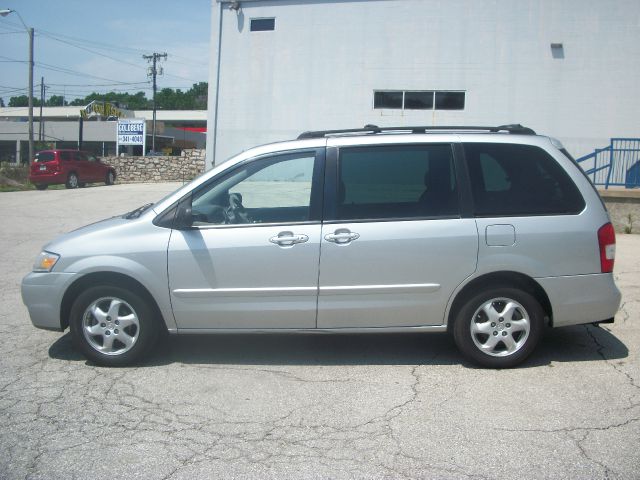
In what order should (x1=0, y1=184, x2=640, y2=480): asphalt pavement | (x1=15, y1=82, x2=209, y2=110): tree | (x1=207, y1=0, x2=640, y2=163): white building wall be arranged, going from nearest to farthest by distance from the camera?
(x1=0, y1=184, x2=640, y2=480): asphalt pavement → (x1=207, y1=0, x2=640, y2=163): white building wall → (x1=15, y1=82, x2=209, y2=110): tree

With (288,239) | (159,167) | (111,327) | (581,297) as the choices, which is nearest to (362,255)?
(288,239)

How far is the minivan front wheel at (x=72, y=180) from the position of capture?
27208mm

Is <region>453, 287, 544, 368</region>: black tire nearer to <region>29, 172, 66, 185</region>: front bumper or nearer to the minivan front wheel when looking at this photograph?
<region>29, 172, 66, 185</region>: front bumper

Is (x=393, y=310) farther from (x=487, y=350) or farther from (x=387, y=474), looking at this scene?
(x=387, y=474)

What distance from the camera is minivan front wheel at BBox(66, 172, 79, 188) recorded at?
2721 cm

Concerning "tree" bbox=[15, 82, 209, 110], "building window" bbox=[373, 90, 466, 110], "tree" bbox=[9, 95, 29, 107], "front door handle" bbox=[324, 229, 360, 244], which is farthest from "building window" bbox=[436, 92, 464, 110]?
"tree" bbox=[9, 95, 29, 107]

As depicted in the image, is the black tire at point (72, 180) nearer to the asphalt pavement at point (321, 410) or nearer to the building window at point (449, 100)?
the building window at point (449, 100)

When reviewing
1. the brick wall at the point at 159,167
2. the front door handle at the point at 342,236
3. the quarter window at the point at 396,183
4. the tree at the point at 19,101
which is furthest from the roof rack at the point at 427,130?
the tree at the point at 19,101

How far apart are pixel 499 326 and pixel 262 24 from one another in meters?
15.3

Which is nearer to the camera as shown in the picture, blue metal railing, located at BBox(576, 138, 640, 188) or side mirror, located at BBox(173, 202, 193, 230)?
side mirror, located at BBox(173, 202, 193, 230)

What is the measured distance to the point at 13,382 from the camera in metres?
4.72

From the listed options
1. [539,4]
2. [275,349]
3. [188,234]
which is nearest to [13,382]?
[188,234]

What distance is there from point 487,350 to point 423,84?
13698mm

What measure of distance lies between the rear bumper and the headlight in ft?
12.8
